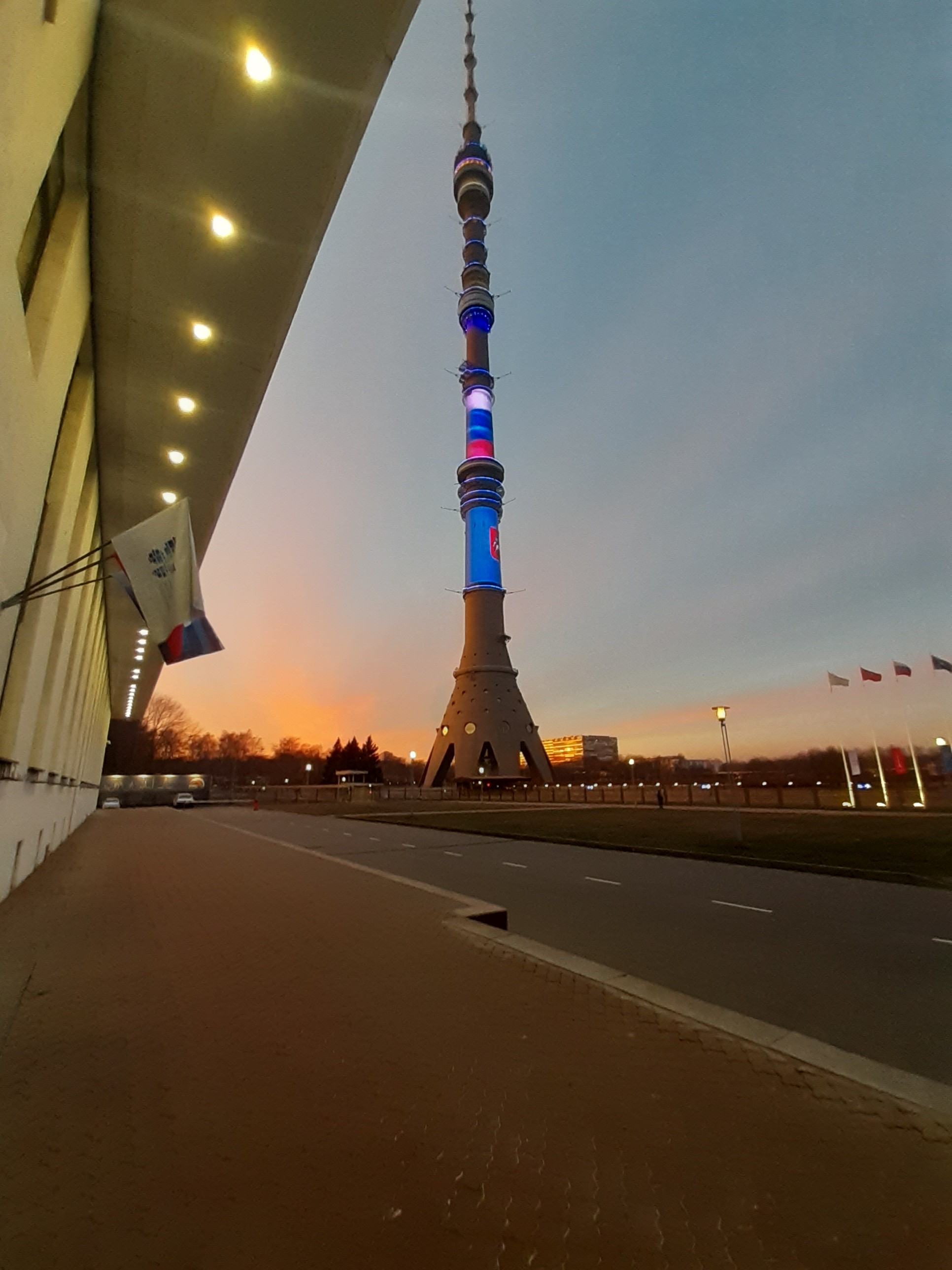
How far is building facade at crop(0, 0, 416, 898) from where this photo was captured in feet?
15.5

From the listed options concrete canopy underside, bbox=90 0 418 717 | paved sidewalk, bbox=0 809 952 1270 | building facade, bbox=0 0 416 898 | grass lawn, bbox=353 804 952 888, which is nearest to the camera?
paved sidewalk, bbox=0 809 952 1270

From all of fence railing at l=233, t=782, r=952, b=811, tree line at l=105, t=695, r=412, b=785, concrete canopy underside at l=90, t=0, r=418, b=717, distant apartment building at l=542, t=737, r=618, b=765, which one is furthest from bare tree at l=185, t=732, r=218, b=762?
concrete canopy underside at l=90, t=0, r=418, b=717

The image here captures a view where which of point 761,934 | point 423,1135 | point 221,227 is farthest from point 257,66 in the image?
point 761,934

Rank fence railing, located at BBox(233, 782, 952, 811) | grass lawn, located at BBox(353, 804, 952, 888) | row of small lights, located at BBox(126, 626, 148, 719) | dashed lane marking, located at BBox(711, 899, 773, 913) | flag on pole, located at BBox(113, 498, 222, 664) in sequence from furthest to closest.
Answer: fence railing, located at BBox(233, 782, 952, 811), row of small lights, located at BBox(126, 626, 148, 719), grass lawn, located at BBox(353, 804, 952, 888), dashed lane marking, located at BBox(711, 899, 773, 913), flag on pole, located at BBox(113, 498, 222, 664)

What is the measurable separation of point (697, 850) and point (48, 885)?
13.4 m

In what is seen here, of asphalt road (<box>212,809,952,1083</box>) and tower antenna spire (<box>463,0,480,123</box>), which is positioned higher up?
tower antenna spire (<box>463,0,480,123</box>)

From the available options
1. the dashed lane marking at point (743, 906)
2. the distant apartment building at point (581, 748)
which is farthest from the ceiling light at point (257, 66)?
the distant apartment building at point (581, 748)

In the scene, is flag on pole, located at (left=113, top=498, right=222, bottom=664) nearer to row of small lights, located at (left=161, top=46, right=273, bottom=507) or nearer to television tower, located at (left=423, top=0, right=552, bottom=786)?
row of small lights, located at (left=161, top=46, right=273, bottom=507)

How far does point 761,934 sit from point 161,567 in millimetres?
8084

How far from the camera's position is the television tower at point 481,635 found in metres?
57.4

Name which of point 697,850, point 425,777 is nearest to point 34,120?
point 697,850

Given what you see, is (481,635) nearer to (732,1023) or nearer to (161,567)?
(161,567)

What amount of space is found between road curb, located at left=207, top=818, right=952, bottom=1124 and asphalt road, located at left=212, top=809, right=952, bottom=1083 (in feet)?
1.89

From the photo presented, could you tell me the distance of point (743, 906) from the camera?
9.38 meters
